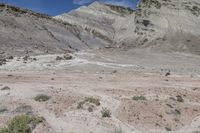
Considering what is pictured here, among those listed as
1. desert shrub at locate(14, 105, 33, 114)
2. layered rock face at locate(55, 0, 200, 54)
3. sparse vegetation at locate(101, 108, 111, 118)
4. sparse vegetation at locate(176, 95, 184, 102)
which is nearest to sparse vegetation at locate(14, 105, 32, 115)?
desert shrub at locate(14, 105, 33, 114)

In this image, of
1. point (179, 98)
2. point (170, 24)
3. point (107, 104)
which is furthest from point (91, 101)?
point (170, 24)

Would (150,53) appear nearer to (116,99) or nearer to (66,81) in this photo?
(66,81)

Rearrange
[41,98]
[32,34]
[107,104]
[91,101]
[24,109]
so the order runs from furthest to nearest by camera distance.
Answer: [32,34] → [107,104] → [41,98] → [91,101] → [24,109]

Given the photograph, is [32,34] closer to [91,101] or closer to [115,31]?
[115,31]

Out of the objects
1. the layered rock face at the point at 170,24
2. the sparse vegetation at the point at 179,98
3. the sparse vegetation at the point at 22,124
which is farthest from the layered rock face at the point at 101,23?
the sparse vegetation at the point at 22,124

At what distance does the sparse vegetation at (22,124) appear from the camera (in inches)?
688

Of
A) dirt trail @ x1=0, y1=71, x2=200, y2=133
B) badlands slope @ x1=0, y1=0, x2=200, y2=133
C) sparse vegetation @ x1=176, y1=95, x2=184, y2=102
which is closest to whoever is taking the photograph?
dirt trail @ x1=0, y1=71, x2=200, y2=133

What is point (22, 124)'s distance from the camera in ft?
59.0

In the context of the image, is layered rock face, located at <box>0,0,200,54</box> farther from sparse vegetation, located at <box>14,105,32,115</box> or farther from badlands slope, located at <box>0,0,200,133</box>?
sparse vegetation, located at <box>14,105,32,115</box>

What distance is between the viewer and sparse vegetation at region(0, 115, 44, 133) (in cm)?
1748

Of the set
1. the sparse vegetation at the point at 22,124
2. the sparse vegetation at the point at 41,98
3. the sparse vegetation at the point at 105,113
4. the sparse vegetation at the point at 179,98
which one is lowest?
the sparse vegetation at the point at 179,98

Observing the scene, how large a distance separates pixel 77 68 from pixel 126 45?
31.2 meters

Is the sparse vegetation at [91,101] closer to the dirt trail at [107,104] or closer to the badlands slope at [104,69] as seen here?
the badlands slope at [104,69]

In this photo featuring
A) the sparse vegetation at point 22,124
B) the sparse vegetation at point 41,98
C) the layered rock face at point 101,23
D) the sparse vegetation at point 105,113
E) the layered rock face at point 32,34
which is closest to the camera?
the sparse vegetation at point 22,124
